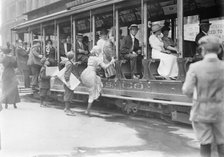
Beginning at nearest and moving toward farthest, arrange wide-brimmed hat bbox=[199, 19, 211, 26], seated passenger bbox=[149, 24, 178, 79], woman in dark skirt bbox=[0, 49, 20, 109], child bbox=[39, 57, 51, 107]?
seated passenger bbox=[149, 24, 178, 79]
wide-brimmed hat bbox=[199, 19, 211, 26]
woman in dark skirt bbox=[0, 49, 20, 109]
child bbox=[39, 57, 51, 107]

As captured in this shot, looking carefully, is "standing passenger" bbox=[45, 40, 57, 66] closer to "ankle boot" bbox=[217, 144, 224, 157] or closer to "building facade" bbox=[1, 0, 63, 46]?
"ankle boot" bbox=[217, 144, 224, 157]

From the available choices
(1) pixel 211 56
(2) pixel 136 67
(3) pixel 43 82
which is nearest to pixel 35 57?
(3) pixel 43 82

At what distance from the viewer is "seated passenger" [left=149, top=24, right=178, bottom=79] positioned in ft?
28.6

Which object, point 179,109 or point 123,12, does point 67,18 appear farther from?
point 179,109

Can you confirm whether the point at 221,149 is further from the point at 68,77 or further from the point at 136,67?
the point at 68,77

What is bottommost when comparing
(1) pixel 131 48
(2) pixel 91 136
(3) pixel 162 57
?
(2) pixel 91 136

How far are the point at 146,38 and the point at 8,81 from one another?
471 centimetres

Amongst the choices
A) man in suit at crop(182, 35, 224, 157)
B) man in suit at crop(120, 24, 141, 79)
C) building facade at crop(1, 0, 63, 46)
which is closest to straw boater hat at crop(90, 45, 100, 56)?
man in suit at crop(120, 24, 141, 79)

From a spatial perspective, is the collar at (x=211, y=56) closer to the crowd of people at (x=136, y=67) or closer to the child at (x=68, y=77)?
the crowd of people at (x=136, y=67)

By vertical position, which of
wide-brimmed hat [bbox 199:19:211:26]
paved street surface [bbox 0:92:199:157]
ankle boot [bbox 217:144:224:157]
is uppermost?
wide-brimmed hat [bbox 199:19:211:26]

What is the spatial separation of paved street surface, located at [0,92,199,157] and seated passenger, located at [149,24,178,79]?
3.83 feet

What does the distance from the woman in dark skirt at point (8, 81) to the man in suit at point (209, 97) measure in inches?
319

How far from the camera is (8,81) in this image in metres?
11.8

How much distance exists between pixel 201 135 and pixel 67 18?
8.89 m
